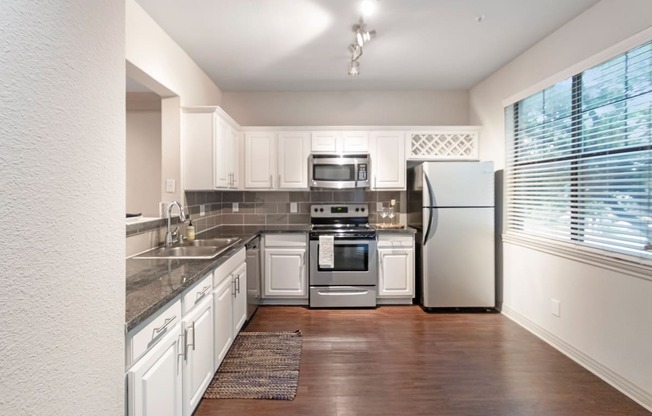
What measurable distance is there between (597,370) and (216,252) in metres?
2.87

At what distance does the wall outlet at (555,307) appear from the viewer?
2.67 meters

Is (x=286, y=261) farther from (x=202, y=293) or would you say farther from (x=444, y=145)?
(x=444, y=145)

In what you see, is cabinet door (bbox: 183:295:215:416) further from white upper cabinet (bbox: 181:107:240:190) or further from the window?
the window

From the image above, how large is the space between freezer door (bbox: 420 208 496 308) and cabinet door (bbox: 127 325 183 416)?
2.67 meters

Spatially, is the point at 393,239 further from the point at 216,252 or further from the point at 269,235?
the point at 216,252

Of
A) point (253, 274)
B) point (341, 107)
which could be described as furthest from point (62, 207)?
point (341, 107)

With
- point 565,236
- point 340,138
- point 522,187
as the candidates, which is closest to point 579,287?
point 565,236

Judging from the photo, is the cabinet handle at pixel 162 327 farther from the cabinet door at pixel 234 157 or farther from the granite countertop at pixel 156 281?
the cabinet door at pixel 234 157

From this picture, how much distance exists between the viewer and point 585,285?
2.39 meters

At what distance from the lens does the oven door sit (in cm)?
362

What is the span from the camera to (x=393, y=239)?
3689mm

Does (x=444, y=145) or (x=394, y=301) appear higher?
(x=444, y=145)

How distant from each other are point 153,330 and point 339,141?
2997 millimetres

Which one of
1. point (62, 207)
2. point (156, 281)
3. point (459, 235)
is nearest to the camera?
point (62, 207)
